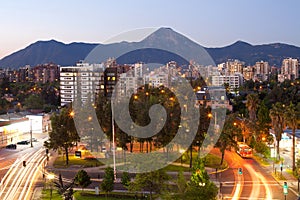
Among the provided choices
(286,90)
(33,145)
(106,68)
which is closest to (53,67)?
(106,68)

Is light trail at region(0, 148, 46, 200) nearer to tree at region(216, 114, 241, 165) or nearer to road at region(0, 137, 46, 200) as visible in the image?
road at region(0, 137, 46, 200)

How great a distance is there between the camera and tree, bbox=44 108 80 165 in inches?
1130

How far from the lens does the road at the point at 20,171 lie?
22.1m

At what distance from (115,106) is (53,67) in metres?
102

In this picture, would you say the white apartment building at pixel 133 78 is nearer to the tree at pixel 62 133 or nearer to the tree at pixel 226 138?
the tree at pixel 62 133

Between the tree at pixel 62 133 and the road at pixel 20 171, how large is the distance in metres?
1.82

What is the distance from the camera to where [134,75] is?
91188 mm

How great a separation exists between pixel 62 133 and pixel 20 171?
357cm

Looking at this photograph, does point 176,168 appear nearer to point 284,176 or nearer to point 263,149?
point 284,176

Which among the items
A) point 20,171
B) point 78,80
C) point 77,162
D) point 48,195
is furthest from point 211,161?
point 78,80

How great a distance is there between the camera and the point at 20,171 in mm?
27625

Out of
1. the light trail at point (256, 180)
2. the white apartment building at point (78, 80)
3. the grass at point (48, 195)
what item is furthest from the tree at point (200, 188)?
the white apartment building at point (78, 80)

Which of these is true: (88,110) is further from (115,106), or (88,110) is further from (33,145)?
(33,145)

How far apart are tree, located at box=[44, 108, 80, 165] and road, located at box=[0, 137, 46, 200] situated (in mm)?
1823
